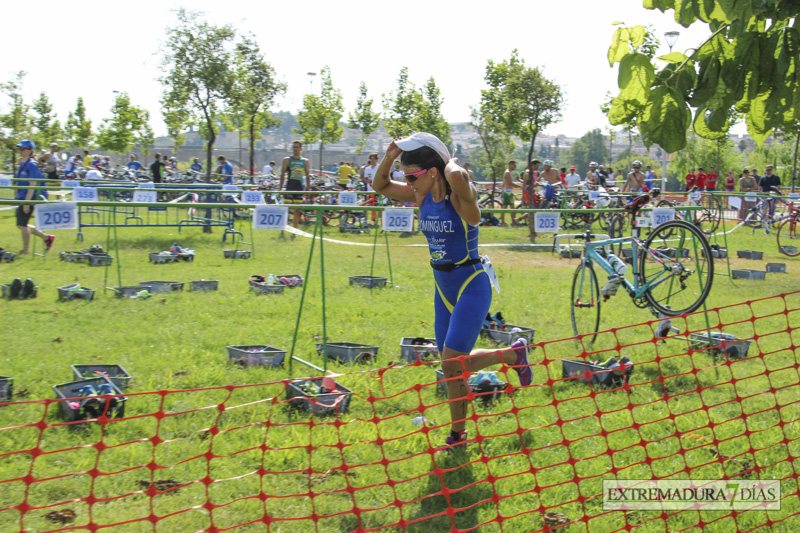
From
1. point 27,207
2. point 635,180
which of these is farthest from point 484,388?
point 635,180

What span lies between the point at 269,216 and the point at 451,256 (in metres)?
2.67

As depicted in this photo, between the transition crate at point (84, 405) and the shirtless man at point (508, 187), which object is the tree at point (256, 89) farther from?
the transition crate at point (84, 405)

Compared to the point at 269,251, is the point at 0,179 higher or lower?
higher

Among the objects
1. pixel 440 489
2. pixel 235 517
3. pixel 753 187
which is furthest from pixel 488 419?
pixel 753 187

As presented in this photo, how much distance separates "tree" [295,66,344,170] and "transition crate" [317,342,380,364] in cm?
2996

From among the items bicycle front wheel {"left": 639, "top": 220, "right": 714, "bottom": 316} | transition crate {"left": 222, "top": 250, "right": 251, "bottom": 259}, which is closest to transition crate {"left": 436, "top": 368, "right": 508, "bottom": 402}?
bicycle front wheel {"left": 639, "top": 220, "right": 714, "bottom": 316}

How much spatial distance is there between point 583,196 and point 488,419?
18285mm

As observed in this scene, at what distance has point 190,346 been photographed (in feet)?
22.2

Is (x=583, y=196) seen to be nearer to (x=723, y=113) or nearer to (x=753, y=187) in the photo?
(x=753, y=187)

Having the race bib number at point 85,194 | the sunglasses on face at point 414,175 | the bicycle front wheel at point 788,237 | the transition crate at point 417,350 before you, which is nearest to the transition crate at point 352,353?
the transition crate at point 417,350

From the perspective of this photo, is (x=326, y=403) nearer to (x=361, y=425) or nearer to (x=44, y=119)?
(x=361, y=425)

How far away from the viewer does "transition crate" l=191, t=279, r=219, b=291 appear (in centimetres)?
983

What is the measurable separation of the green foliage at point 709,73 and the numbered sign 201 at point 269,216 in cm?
473

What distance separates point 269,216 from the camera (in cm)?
637
